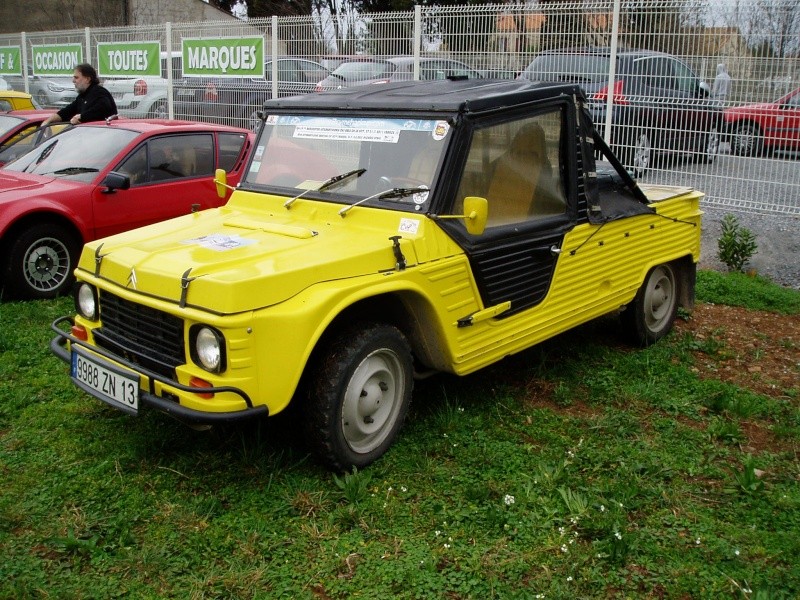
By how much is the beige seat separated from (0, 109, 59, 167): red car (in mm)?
6566

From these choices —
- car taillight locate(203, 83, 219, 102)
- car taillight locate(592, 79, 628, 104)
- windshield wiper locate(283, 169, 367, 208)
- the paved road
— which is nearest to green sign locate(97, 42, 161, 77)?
car taillight locate(203, 83, 219, 102)

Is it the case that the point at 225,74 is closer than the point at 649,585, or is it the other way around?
the point at 649,585

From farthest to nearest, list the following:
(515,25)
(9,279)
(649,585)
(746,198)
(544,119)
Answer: (515,25) → (746,198) → (9,279) → (544,119) → (649,585)

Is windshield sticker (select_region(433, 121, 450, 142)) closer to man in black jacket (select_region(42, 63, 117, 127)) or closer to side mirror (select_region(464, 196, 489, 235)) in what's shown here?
side mirror (select_region(464, 196, 489, 235))

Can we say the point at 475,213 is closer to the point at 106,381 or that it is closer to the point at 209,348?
the point at 209,348

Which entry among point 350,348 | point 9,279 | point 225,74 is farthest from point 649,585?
point 225,74

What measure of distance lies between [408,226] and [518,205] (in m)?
0.94

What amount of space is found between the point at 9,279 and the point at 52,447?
2981 mm

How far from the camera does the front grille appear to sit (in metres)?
3.90

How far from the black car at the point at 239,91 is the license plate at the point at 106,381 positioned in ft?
25.2

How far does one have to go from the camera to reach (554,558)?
361 cm

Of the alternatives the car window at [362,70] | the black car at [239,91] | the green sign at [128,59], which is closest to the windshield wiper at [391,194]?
the car window at [362,70]

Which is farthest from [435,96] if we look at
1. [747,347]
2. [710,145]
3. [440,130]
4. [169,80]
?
[169,80]

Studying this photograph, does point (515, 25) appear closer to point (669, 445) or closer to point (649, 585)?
point (669, 445)
